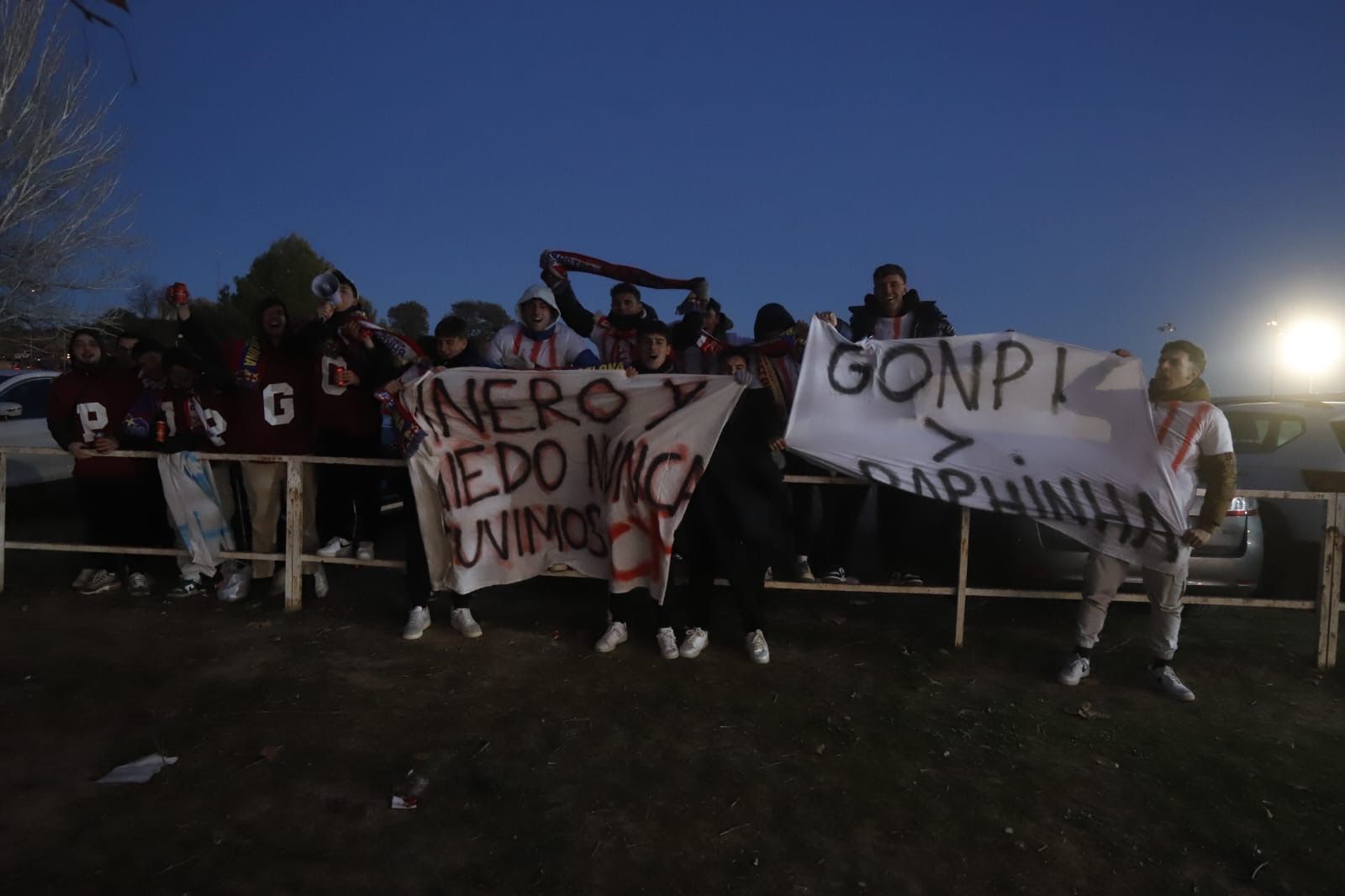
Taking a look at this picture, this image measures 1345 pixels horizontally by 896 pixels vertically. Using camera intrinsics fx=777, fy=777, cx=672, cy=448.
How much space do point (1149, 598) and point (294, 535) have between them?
534 centimetres

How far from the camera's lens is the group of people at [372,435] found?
4641 mm

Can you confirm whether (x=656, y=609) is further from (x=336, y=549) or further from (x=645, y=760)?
(x=336, y=549)

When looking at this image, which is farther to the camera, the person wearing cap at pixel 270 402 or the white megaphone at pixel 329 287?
the person wearing cap at pixel 270 402

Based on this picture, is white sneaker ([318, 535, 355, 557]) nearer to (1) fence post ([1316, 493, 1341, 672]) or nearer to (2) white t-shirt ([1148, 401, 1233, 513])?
(2) white t-shirt ([1148, 401, 1233, 513])

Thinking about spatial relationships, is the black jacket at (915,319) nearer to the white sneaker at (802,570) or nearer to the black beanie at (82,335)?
the white sneaker at (802,570)

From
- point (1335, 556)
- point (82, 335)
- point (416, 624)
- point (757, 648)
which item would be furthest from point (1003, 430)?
point (82, 335)

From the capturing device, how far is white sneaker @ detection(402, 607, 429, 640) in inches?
189

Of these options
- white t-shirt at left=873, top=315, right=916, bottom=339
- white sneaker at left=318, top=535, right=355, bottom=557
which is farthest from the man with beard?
white sneaker at left=318, top=535, right=355, bottom=557

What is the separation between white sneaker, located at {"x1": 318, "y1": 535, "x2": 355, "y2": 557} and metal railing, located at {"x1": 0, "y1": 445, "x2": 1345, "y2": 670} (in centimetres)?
12

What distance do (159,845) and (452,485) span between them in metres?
2.46

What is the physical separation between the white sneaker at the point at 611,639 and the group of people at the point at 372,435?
13 mm

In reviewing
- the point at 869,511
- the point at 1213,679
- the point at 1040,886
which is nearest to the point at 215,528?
the point at 869,511

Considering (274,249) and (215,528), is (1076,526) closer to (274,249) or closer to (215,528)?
(215,528)

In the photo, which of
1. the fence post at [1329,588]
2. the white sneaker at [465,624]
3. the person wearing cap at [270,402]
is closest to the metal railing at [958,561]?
the fence post at [1329,588]
